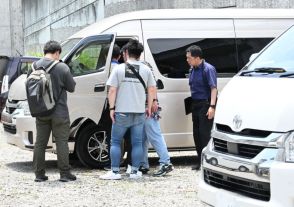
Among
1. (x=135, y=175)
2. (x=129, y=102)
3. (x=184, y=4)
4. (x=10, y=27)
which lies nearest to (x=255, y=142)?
(x=129, y=102)

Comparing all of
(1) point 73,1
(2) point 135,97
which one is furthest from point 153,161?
(1) point 73,1

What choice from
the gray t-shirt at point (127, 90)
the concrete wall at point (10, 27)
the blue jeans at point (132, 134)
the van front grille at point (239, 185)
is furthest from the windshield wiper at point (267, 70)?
the concrete wall at point (10, 27)

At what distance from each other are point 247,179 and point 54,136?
3931mm

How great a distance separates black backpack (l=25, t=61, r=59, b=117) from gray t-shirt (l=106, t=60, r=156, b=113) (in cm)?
75

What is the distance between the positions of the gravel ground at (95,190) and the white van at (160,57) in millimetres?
506

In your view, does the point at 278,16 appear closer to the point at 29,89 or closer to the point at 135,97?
the point at 135,97

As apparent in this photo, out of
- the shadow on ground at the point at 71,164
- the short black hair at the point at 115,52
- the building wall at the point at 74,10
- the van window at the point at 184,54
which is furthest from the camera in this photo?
the building wall at the point at 74,10

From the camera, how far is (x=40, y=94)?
7926 millimetres

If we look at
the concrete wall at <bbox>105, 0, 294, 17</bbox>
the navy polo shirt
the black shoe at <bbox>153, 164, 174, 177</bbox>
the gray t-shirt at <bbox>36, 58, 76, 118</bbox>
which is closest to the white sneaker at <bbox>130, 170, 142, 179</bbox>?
the black shoe at <bbox>153, 164, 174, 177</bbox>

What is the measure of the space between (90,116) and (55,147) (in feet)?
2.12

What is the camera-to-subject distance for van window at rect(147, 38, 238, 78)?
30.4 ft

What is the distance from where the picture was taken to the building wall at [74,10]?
16.1 meters

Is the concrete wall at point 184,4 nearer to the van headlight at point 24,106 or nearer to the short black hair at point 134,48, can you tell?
the short black hair at point 134,48

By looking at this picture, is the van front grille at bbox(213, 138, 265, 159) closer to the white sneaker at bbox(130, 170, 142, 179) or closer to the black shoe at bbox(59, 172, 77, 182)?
the white sneaker at bbox(130, 170, 142, 179)
